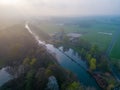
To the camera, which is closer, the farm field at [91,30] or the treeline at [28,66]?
the treeline at [28,66]

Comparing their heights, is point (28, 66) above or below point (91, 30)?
above

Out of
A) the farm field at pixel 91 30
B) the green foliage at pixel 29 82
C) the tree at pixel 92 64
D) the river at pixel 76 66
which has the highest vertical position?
the green foliage at pixel 29 82

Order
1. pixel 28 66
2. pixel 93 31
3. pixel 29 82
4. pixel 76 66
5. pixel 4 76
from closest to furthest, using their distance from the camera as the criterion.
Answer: pixel 29 82 → pixel 28 66 → pixel 4 76 → pixel 76 66 → pixel 93 31

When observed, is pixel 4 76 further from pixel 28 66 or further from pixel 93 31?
pixel 93 31

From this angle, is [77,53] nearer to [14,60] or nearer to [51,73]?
[14,60]

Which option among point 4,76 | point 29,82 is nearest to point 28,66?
point 4,76

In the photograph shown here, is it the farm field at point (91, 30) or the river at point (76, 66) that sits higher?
the river at point (76, 66)

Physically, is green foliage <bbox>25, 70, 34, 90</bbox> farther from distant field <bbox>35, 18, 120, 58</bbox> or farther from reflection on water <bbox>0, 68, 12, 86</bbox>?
distant field <bbox>35, 18, 120, 58</bbox>

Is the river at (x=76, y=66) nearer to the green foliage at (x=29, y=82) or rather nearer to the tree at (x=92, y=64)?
the tree at (x=92, y=64)

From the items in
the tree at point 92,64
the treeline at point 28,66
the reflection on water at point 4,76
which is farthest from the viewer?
the tree at point 92,64

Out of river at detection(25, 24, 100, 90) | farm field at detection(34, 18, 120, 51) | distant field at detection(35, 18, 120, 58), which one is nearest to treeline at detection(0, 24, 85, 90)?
river at detection(25, 24, 100, 90)

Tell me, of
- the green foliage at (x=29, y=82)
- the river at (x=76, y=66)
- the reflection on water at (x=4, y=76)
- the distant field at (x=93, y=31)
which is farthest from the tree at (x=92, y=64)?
the reflection on water at (x=4, y=76)
